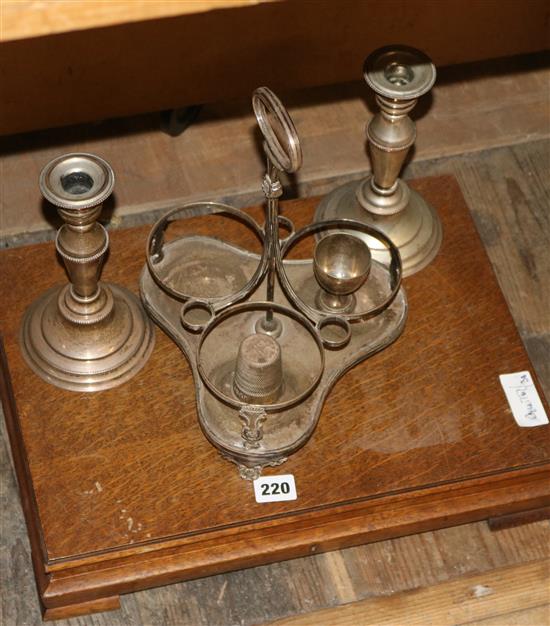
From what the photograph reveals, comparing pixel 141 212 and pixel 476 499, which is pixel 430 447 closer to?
pixel 476 499

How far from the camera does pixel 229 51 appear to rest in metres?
1.81

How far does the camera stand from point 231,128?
1870mm

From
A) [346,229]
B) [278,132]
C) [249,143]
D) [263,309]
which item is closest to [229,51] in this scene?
[249,143]

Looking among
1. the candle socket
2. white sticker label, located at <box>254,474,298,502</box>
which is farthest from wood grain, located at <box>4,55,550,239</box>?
white sticker label, located at <box>254,474,298,502</box>

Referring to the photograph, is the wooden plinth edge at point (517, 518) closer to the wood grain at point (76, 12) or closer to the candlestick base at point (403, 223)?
the candlestick base at point (403, 223)

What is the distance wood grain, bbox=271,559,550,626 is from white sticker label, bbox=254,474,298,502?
0.56ft

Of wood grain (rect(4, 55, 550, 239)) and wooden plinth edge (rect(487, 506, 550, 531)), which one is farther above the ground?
wood grain (rect(4, 55, 550, 239))

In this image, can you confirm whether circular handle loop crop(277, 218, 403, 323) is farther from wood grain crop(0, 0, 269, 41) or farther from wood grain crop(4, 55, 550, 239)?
wood grain crop(0, 0, 269, 41)

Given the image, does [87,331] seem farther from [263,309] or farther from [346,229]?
[346,229]

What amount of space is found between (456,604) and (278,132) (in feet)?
2.10

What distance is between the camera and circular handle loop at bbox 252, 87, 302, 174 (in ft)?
3.70

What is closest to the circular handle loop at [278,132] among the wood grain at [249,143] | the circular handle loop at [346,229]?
the circular handle loop at [346,229]

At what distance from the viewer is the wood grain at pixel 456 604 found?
1.47 metres

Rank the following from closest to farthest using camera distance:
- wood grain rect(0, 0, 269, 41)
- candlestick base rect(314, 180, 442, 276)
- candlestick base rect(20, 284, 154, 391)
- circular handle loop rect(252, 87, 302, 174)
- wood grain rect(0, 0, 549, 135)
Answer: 1. wood grain rect(0, 0, 269, 41)
2. circular handle loop rect(252, 87, 302, 174)
3. candlestick base rect(20, 284, 154, 391)
4. candlestick base rect(314, 180, 442, 276)
5. wood grain rect(0, 0, 549, 135)
